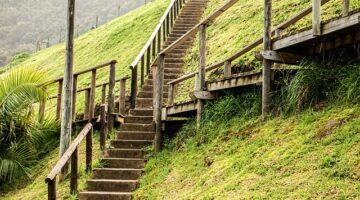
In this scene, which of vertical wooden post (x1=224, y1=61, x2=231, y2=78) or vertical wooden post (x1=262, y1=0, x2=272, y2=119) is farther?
vertical wooden post (x1=224, y1=61, x2=231, y2=78)

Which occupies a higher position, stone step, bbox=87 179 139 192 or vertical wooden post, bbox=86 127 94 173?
vertical wooden post, bbox=86 127 94 173

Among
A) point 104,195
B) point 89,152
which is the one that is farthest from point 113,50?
point 104,195

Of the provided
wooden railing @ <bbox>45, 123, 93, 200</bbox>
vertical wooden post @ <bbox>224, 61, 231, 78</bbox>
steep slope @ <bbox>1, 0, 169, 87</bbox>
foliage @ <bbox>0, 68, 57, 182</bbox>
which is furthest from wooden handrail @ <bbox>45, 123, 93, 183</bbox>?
steep slope @ <bbox>1, 0, 169, 87</bbox>

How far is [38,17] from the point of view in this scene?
122000 millimetres

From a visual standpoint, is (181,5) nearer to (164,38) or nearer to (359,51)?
(164,38)

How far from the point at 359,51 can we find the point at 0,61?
8977 centimetres

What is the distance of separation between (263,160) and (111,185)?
11.2 feet

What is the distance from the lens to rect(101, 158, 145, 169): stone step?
32.3 feet

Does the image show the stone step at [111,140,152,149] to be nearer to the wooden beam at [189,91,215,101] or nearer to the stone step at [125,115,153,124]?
the stone step at [125,115,153,124]

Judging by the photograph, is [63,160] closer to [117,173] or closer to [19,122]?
[117,173]

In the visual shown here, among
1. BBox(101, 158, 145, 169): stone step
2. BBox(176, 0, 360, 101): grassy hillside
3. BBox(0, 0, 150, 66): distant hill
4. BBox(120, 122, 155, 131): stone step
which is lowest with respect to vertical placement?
BBox(101, 158, 145, 169): stone step

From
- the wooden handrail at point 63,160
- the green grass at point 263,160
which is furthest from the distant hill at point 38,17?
the green grass at point 263,160

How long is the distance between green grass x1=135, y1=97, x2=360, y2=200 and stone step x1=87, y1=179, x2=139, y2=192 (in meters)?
0.22

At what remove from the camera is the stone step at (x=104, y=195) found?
8750 millimetres
